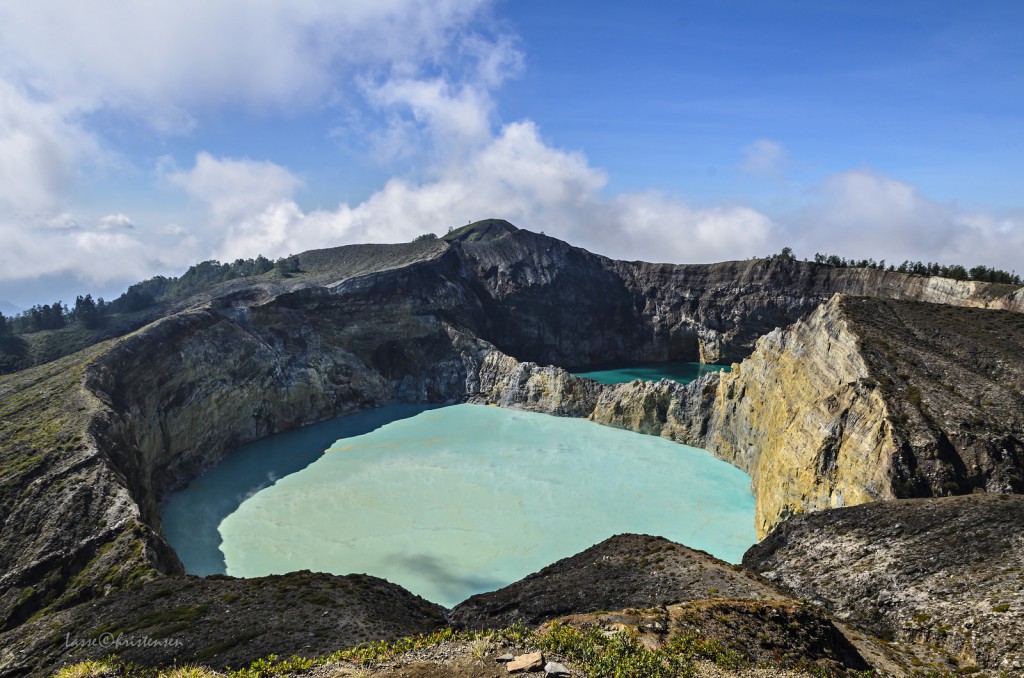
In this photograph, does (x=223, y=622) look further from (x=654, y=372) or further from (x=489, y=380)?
(x=654, y=372)

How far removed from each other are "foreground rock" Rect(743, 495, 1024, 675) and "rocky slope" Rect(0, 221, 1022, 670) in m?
3.08

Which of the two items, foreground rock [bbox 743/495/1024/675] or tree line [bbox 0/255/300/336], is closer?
foreground rock [bbox 743/495/1024/675]

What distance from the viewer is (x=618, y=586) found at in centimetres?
1653

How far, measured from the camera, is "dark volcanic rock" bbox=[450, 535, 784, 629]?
1531 centimetres

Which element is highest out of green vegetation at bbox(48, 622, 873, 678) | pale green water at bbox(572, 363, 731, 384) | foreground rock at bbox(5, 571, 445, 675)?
pale green water at bbox(572, 363, 731, 384)

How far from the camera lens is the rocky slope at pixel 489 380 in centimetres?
2094

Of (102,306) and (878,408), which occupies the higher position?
(102,306)

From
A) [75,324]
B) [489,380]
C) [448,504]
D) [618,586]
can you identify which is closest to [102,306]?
[75,324]

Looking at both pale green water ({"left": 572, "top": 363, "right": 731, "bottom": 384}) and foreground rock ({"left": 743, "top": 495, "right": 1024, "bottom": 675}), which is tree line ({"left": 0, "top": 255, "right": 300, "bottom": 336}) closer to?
pale green water ({"left": 572, "top": 363, "right": 731, "bottom": 384})

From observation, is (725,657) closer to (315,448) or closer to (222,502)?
(222,502)

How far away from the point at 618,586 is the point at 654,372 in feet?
185

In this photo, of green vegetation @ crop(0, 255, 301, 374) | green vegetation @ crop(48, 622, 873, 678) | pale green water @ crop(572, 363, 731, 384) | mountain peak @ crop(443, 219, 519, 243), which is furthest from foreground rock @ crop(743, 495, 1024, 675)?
mountain peak @ crop(443, 219, 519, 243)

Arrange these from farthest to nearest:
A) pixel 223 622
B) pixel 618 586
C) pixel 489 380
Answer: pixel 489 380 → pixel 618 586 → pixel 223 622

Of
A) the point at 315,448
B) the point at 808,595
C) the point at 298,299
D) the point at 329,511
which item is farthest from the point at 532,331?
the point at 808,595
